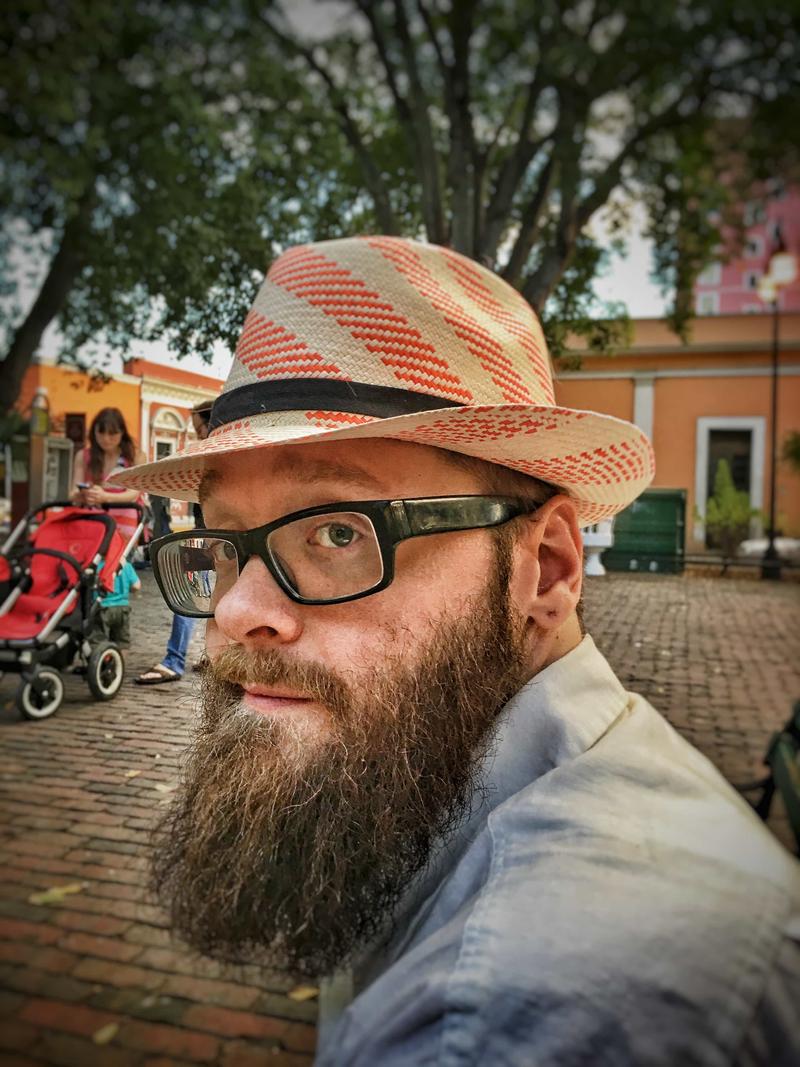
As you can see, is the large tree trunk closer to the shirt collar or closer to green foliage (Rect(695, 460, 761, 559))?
the shirt collar

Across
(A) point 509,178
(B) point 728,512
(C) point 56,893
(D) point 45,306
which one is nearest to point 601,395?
(B) point 728,512

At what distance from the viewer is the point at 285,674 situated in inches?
28.5

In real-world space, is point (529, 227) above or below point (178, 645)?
above

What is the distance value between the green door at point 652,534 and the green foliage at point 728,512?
49mm

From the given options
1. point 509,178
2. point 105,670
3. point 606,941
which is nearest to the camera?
point 606,941

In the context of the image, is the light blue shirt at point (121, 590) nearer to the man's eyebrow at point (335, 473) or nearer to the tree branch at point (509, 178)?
the man's eyebrow at point (335, 473)

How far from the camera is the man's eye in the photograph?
75 cm

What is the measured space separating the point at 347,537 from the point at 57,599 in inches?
32.1

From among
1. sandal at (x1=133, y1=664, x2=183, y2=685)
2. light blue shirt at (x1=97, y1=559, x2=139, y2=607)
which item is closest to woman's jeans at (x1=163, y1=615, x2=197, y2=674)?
sandal at (x1=133, y1=664, x2=183, y2=685)

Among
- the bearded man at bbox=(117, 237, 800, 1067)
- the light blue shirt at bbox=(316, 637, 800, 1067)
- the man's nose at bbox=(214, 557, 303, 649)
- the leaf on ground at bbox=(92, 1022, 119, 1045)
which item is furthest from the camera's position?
the leaf on ground at bbox=(92, 1022, 119, 1045)

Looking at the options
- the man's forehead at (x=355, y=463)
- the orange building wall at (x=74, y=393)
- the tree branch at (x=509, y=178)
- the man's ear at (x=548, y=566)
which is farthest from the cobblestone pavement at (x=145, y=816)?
the tree branch at (x=509, y=178)

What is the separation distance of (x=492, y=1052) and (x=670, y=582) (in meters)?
0.77

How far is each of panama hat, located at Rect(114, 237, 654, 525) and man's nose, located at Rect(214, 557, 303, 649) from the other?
16cm

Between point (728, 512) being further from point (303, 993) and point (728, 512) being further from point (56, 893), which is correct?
point (56, 893)
